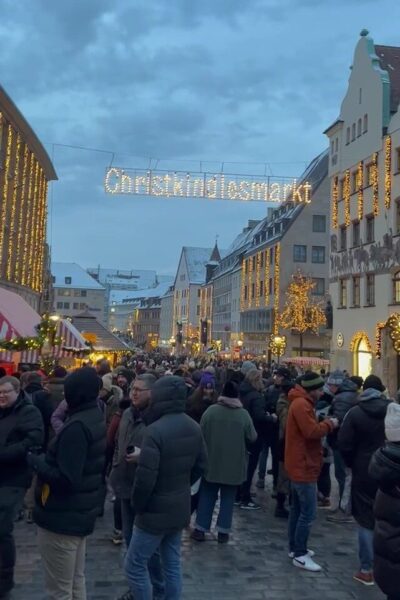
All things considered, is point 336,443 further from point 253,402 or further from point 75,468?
point 75,468

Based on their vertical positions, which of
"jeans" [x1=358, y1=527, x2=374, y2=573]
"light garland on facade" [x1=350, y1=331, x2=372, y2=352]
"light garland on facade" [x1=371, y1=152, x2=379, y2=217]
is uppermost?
"light garland on facade" [x1=371, y1=152, x2=379, y2=217]

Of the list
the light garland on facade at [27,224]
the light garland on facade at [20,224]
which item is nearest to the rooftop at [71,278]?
the light garland on facade at [27,224]

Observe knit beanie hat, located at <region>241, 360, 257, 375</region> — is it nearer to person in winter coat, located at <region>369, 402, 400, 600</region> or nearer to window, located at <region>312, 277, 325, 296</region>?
person in winter coat, located at <region>369, 402, 400, 600</region>

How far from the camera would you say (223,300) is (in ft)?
258

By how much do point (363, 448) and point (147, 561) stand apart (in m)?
2.45

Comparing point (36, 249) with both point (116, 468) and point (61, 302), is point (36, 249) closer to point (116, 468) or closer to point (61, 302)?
point (116, 468)

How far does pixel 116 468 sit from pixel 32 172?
3682cm

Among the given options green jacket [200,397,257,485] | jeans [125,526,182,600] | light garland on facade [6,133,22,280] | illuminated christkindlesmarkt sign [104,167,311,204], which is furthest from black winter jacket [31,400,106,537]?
light garland on facade [6,133,22,280]

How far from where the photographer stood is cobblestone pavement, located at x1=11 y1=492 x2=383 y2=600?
18.0 feet

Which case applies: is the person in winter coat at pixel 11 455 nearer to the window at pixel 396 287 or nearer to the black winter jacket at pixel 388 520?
the black winter jacket at pixel 388 520

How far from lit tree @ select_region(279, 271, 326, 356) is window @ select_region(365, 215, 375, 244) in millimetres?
16485

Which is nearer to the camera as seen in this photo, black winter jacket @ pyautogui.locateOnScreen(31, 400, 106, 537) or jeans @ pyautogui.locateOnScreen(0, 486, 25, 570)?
black winter jacket @ pyautogui.locateOnScreen(31, 400, 106, 537)

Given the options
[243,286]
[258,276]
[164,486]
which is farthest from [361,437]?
[243,286]

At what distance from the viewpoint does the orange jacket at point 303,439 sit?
6191 mm
